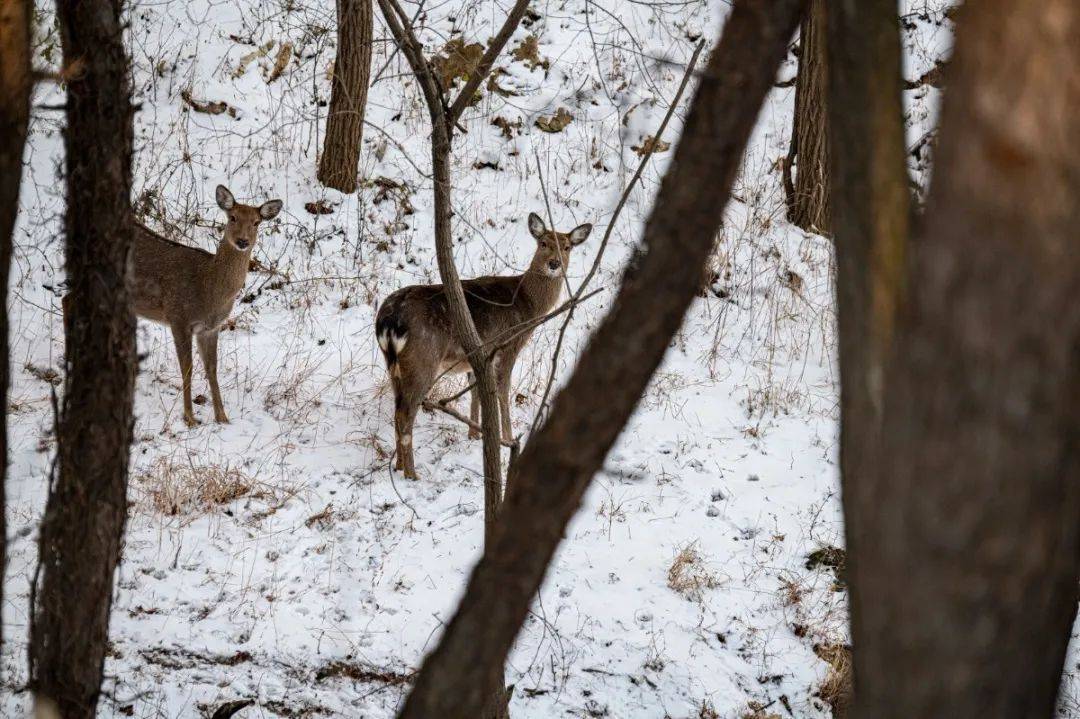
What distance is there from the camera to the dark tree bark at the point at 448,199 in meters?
4.10

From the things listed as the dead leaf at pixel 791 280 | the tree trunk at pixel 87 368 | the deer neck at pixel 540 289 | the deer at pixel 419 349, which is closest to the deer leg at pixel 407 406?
the deer at pixel 419 349

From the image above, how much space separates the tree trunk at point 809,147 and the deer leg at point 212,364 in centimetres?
560

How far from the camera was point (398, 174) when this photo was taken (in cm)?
1076

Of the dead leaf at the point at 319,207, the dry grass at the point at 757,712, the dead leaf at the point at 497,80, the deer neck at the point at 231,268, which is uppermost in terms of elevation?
the dead leaf at the point at 497,80

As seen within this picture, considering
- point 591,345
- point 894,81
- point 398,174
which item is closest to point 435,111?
point 591,345

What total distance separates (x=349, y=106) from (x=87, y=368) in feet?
21.7

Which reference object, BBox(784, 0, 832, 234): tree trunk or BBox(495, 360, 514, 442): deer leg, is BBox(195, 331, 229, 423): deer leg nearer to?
BBox(495, 360, 514, 442): deer leg

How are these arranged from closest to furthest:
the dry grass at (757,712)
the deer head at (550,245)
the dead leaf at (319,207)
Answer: the dry grass at (757,712) < the deer head at (550,245) < the dead leaf at (319,207)

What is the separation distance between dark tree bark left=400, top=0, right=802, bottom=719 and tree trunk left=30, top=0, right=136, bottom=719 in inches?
51.6

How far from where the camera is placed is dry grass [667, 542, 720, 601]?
5891 mm

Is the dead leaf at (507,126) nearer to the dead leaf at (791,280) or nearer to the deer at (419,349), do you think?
the dead leaf at (791,280)

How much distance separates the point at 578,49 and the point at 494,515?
30.4ft

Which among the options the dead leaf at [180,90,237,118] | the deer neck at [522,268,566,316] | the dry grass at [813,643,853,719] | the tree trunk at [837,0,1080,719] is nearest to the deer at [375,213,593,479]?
the deer neck at [522,268,566,316]

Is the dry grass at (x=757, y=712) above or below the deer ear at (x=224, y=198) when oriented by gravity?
below
